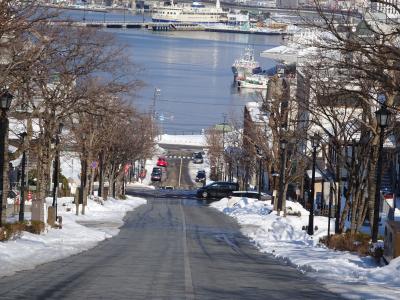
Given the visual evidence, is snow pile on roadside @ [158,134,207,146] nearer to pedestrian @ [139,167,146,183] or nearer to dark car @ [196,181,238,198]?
pedestrian @ [139,167,146,183]

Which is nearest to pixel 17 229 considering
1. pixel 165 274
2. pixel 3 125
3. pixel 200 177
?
pixel 3 125

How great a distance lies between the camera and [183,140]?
4892 inches

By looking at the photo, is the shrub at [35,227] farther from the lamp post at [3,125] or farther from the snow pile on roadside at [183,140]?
the snow pile on roadside at [183,140]

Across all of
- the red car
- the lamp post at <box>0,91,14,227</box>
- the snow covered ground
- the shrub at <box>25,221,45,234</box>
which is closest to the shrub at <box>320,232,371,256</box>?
the snow covered ground

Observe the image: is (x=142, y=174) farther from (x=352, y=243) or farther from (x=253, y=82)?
(x=253, y=82)

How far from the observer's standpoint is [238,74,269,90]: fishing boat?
627ft

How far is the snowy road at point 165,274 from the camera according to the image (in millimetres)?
13641

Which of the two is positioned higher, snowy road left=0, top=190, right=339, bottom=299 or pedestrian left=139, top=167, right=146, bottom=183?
snowy road left=0, top=190, right=339, bottom=299

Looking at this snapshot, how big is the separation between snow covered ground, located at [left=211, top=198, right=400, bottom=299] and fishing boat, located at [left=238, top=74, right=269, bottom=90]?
154030mm

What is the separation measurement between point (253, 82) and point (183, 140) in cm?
7187

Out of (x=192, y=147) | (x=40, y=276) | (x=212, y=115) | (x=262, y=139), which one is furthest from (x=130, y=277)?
(x=212, y=115)

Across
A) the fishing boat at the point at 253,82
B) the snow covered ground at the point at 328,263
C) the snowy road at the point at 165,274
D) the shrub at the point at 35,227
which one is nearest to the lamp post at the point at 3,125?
the shrub at the point at 35,227

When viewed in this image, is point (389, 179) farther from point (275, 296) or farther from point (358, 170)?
point (275, 296)

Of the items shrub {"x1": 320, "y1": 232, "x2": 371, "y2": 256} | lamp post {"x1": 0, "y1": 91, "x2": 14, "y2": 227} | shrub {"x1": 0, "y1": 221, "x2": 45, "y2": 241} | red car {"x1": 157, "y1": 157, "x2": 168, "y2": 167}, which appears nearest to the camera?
shrub {"x1": 0, "y1": 221, "x2": 45, "y2": 241}
